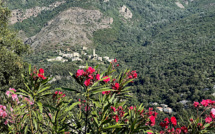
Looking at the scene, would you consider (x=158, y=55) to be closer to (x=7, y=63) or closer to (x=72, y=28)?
(x=72, y=28)

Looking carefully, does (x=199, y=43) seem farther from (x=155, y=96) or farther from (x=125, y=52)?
(x=155, y=96)

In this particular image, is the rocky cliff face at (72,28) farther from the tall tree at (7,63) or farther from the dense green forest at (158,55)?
the tall tree at (7,63)

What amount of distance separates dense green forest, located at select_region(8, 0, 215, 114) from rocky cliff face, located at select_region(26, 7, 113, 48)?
8.19 m

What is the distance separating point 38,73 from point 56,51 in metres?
113

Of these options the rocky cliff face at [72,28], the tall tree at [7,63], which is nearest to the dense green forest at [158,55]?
the rocky cliff face at [72,28]

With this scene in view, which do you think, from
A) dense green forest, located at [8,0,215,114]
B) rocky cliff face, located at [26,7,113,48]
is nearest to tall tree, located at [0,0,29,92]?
dense green forest, located at [8,0,215,114]

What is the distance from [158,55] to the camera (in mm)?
113625

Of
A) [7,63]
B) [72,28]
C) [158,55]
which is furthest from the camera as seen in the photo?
[72,28]

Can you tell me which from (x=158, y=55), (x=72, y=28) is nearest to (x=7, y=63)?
(x=158, y=55)

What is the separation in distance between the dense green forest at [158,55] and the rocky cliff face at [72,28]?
8.19m

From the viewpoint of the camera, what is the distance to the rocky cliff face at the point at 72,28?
406 ft

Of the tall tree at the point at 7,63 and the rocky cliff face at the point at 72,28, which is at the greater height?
the rocky cliff face at the point at 72,28

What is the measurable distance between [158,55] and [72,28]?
71.9 metres

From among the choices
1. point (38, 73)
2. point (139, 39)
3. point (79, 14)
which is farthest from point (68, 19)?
point (38, 73)
